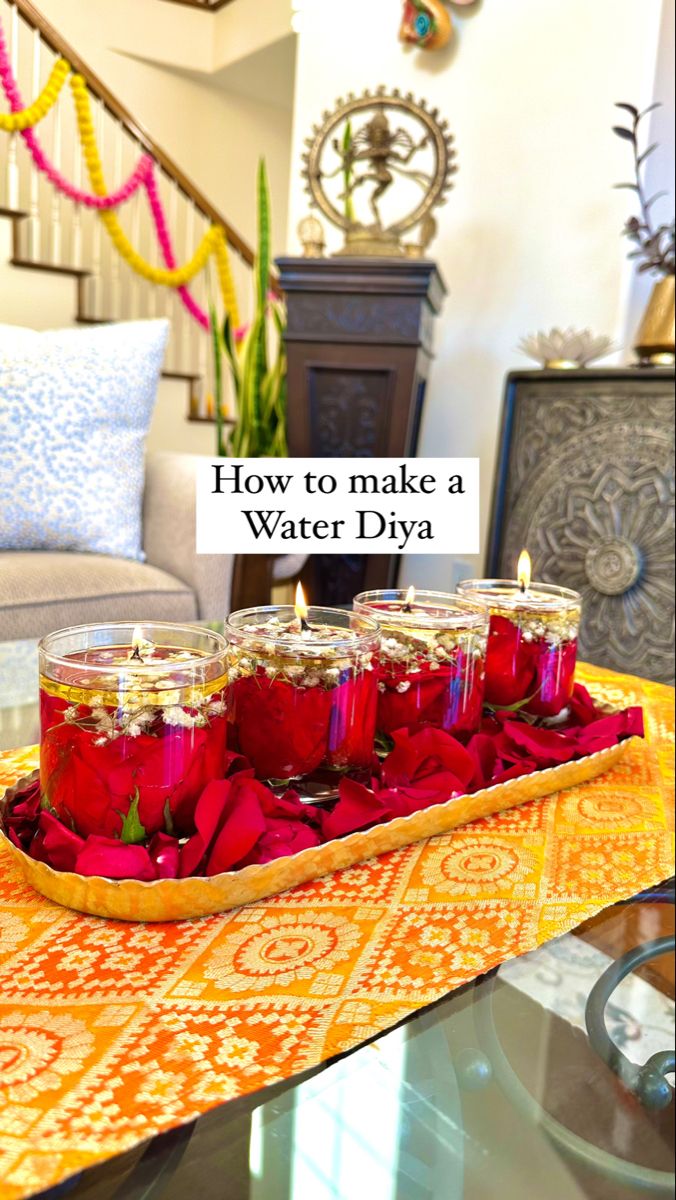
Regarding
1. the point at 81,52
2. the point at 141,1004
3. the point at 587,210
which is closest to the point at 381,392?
the point at 587,210

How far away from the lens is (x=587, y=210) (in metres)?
2.12

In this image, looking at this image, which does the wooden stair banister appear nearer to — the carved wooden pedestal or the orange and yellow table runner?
the carved wooden pedestal

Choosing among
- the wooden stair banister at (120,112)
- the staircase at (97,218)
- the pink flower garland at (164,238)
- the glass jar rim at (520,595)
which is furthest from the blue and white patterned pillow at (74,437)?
the pink flower garland at (164,238)

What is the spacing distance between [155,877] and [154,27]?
4.73 meters

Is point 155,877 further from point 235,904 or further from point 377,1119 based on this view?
point 377,1119

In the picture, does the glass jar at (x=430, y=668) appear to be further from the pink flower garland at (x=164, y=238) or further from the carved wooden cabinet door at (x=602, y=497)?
the pink flower garland at (x=164, y=238)

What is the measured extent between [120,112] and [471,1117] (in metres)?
3.83

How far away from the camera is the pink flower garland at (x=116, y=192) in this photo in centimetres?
300

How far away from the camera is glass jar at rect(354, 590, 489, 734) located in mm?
529

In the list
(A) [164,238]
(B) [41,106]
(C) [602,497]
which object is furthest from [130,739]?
(A) [164,238]

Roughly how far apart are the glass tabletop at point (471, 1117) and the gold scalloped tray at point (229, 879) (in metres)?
0.08

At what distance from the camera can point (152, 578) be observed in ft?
4.90

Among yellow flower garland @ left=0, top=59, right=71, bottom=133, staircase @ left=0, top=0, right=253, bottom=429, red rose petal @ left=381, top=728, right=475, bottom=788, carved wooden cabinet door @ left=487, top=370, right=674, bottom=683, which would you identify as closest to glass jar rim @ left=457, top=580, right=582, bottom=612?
red rose petal @ left=381, top=728, right=475, bottom=788

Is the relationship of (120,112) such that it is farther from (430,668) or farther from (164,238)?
(430,668)
